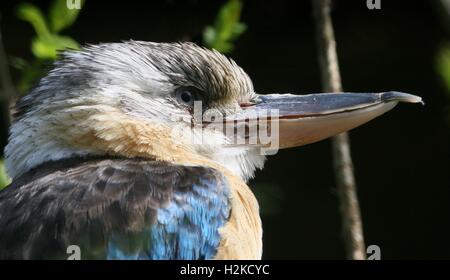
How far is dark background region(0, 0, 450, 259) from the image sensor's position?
22.9ft

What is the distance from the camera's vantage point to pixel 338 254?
7457mm

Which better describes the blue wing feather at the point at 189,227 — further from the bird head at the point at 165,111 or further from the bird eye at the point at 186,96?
the bird eye at the point at 186,96

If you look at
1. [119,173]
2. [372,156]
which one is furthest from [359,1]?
[119,173]

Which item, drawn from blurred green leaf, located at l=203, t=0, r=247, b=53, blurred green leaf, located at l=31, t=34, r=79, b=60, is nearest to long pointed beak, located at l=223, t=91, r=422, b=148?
blurred green leaf, located at l=203, t=0, r=247, b=53

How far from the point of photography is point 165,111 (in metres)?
4.05

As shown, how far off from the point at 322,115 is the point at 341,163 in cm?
45

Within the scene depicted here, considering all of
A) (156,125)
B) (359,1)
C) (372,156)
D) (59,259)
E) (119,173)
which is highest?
(359,1)

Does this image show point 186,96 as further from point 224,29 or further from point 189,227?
point 189,227

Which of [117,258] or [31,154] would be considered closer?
[117,258]

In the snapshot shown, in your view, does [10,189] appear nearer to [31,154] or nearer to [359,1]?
[31,154]

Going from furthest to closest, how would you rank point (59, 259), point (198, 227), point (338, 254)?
point (338, 254), point (198, 227), point (59, 259)

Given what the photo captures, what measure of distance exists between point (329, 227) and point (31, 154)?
404cm
